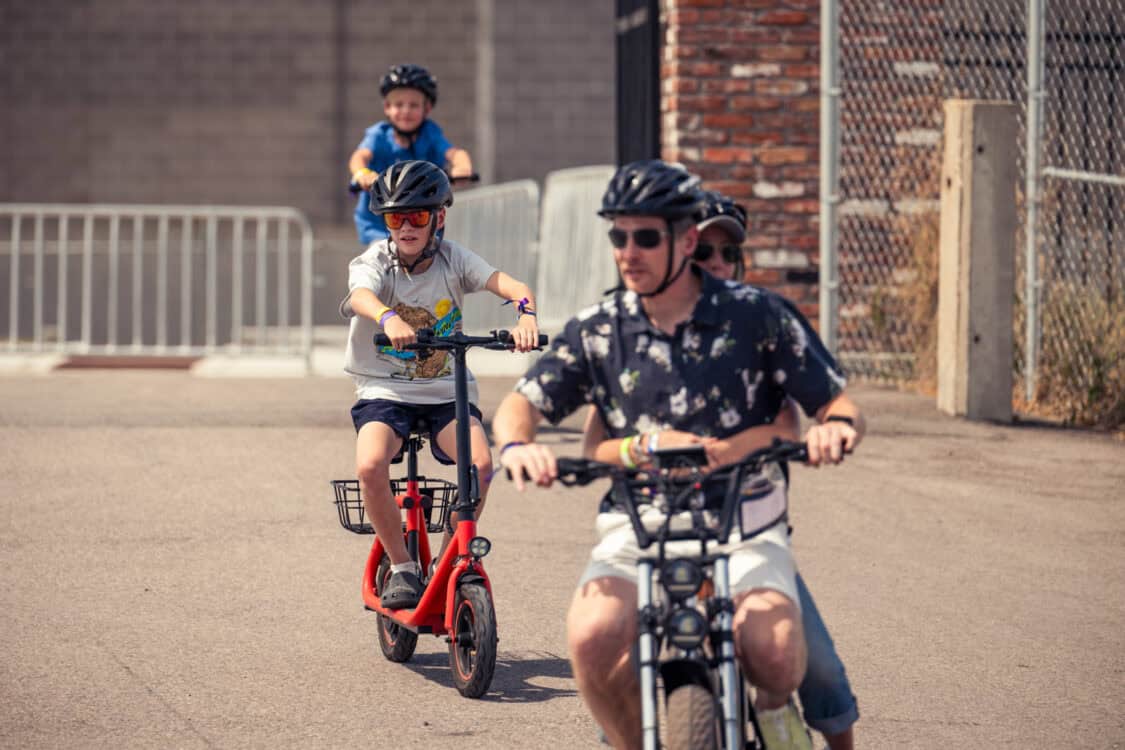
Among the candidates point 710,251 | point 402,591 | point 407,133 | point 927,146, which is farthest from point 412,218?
point 927,146

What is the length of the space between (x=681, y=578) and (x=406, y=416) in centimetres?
263

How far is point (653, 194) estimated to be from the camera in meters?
4.45

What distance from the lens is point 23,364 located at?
1577 cm

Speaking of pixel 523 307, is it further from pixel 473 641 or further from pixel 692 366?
pixel 692 366

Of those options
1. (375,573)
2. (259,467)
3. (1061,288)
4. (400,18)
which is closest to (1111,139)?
(1061,288)

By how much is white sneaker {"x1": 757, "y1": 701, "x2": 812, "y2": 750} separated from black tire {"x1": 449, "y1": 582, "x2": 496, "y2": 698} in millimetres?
1671

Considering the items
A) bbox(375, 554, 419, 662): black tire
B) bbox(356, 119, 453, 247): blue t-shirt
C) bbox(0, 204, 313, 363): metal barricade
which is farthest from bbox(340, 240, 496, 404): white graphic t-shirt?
bbox(0, 204, 313, 363): metal barricade

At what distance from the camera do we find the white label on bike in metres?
4.46

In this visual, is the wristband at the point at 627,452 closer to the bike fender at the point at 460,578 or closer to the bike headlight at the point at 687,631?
the bike headlight at the point at 687,631

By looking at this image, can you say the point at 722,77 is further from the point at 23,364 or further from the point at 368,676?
the point at 368,676

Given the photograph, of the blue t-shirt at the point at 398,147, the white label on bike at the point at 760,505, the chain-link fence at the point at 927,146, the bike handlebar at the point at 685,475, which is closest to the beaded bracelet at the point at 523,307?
the white label on bike at the point at 760,505

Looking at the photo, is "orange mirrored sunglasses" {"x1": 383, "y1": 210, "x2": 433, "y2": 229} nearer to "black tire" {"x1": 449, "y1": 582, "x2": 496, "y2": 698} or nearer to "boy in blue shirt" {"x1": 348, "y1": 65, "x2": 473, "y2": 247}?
"black tire" {"x1": 449, "y1": 582, "x2": 496, "y2": 698}

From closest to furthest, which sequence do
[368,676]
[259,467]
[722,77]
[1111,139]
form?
[368,676]
[259,467]
[1111,139]
[722,77]

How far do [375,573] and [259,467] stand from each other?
3976mm
